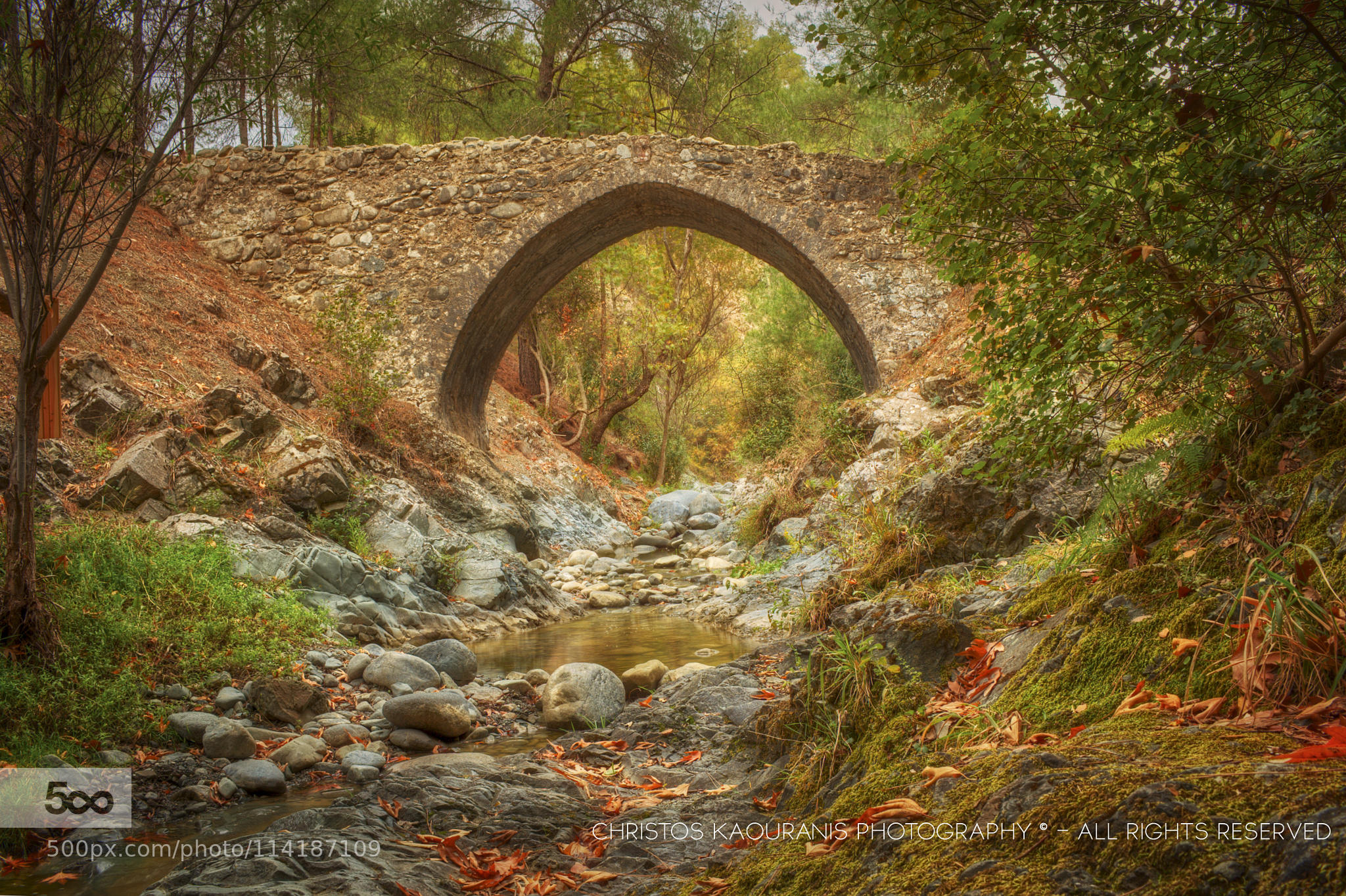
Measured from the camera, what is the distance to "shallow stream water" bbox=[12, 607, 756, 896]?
2.45 metres

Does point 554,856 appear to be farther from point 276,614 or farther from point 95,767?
point 276,614

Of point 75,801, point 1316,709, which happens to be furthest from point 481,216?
point 1316,709

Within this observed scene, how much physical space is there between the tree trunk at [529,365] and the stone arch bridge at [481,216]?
209 inches

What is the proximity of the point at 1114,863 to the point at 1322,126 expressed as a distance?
1842mm

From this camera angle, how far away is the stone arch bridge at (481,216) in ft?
34.5

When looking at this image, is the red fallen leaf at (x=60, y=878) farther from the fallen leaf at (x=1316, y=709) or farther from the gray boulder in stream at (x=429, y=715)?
the fallen leaf at (x=1316, y=709)

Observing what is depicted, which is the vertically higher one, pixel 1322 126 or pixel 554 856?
pixel 1322 126

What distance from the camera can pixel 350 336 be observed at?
32.4 ft

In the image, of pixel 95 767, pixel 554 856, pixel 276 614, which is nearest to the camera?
pixel 554 856

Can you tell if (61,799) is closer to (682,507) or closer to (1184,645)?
(1184,645)

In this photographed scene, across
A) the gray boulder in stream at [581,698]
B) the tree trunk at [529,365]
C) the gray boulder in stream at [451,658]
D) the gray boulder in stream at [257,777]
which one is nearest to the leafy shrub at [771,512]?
the gray boulder in stream at [451,658]

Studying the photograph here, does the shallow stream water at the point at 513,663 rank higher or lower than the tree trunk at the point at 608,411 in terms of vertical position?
lower

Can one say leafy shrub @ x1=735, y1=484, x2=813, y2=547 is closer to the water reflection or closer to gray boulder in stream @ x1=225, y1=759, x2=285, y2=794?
the water reflection

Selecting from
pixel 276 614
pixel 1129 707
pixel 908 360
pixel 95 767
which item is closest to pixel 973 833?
pixel 1129 707
